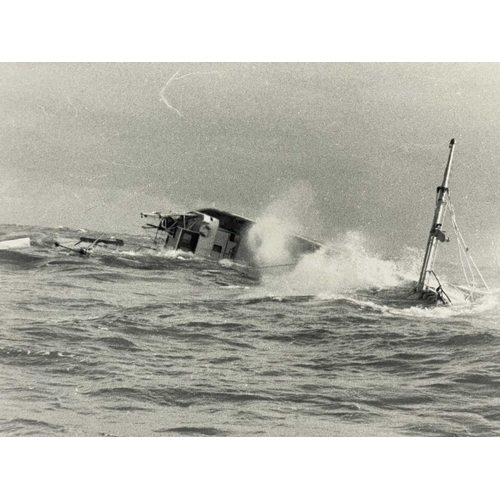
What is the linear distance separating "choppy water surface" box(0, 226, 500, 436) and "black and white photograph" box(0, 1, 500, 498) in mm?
23

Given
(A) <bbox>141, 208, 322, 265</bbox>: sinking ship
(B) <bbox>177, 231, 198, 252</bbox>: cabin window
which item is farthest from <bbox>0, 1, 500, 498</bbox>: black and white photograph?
(B) <bbox>177, 231, 198, 252</bbox>: cabin window

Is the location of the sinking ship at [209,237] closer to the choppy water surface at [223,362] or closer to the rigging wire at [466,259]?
the choppy water surface at [223,362]

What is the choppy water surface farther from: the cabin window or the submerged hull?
the cabin window

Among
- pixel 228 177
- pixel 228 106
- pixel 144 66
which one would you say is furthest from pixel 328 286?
pixel 144 66

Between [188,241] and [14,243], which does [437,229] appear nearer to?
[14,243]

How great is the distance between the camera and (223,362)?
616 centimetres

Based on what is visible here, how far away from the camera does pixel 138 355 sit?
6.22 meters

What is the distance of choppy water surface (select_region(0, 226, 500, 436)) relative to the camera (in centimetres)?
576

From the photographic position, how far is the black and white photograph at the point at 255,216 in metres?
5.86

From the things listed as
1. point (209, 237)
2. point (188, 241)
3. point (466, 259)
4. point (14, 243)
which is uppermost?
point (466, 259)

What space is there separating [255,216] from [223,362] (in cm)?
233

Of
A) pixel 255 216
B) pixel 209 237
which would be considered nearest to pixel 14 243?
pixel 255 216

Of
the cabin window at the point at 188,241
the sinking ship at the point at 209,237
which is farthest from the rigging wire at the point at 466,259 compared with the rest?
the cabin window at the point at 188,241

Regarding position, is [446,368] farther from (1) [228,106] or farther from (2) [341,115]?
(1) [228,106]
